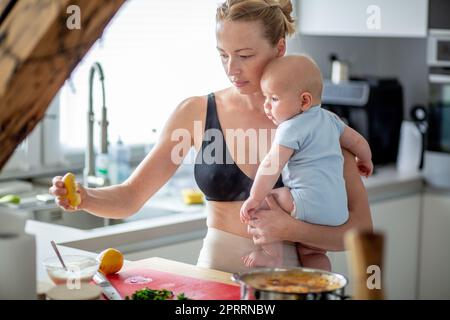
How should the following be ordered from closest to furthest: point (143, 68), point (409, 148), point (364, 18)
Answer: point (143, 68) → point (364, 18) → point (409, 148)

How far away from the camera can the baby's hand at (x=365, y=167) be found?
6.27ft

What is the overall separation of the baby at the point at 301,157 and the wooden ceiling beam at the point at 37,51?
0.68m

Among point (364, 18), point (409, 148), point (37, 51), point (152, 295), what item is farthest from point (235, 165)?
point (409, 148)

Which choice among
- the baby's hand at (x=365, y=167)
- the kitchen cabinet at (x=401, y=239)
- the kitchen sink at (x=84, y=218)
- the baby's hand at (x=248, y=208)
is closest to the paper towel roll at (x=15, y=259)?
the baby's hand at (x=248, y=208)

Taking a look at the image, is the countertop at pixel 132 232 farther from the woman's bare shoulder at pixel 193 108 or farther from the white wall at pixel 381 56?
the white wall at pixel 381 56

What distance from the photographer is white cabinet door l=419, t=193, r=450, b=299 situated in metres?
3.48

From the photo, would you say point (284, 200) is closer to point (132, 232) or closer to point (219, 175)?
point (219, 175)

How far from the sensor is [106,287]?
1592mm

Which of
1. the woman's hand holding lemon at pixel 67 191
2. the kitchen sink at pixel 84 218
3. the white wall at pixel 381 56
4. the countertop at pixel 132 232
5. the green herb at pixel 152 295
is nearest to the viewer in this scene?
the green herb at pixel 152 295

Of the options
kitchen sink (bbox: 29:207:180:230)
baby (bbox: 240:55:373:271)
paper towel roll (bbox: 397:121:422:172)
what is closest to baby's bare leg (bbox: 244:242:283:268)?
baby (bbox: 240:55:373:271)

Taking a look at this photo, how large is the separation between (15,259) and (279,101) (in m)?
0.72

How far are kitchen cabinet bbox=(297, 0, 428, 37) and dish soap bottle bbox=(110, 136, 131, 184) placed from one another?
3.76 ft
